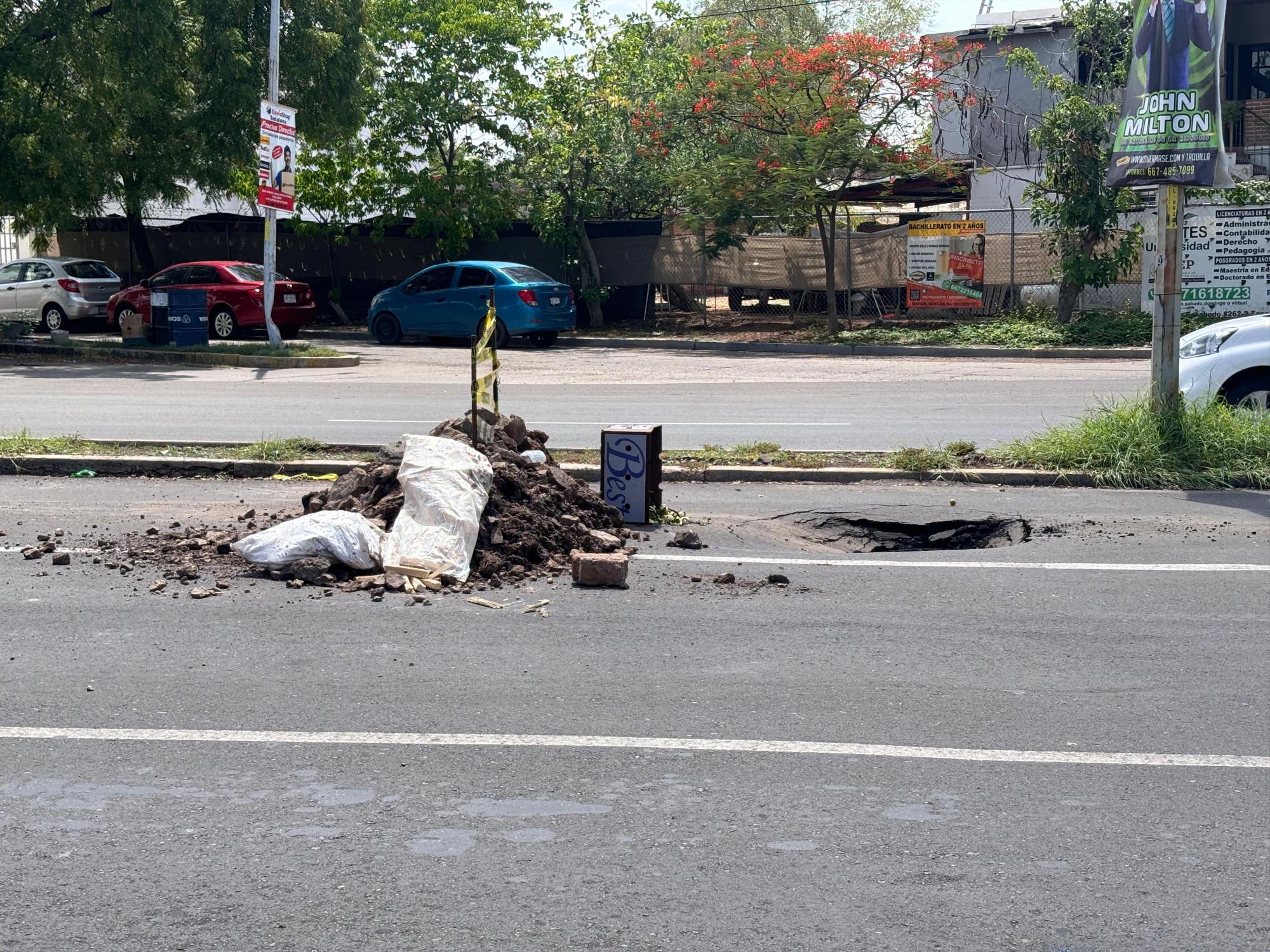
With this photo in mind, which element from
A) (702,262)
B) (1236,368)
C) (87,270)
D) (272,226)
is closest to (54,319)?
(87,270)

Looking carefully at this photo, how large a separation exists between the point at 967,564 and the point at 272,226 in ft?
57.8

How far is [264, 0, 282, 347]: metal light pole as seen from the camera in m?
22.1

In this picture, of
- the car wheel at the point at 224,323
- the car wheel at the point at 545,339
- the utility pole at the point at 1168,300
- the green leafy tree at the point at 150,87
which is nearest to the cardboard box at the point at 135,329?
the green leafy tree at the point at 150,87

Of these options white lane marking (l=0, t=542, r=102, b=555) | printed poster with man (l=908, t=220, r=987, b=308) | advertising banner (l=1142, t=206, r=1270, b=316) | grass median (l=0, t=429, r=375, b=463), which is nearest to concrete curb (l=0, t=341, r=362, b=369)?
grass median (l=0, t=429, r=375, b=463)

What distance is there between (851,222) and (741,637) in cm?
2485

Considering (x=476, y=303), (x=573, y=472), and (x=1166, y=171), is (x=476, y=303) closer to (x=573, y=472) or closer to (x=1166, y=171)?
(x=573, y=472)

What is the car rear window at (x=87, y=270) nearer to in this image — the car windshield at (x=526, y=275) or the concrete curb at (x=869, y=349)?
the car windshield at (x=526, y=275)

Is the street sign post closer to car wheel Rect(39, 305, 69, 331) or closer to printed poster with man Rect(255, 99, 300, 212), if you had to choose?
printed poster with man Rect(255, 99, 300, 212)

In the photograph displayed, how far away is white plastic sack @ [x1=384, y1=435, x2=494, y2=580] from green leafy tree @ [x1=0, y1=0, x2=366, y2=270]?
17427mm

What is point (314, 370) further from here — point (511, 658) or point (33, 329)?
point (511, 658)

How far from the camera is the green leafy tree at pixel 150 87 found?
22.7 m

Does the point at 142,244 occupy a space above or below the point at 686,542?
above

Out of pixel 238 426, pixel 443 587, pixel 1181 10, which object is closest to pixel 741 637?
pixel 443 587

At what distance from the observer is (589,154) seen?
28297 mm
